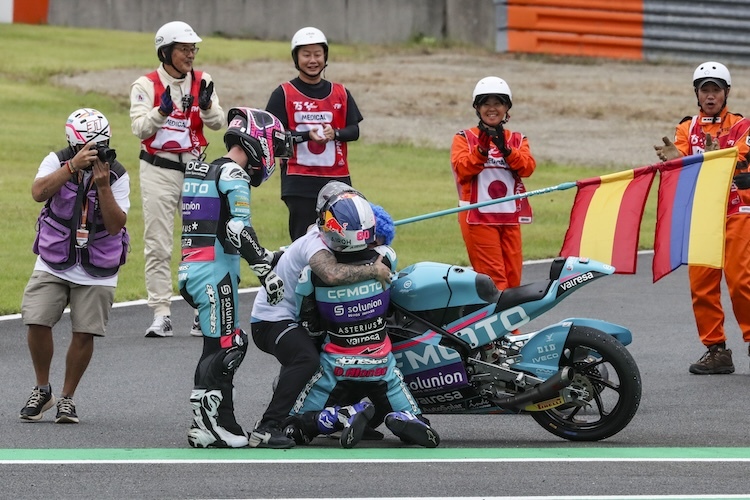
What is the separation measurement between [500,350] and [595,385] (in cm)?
55

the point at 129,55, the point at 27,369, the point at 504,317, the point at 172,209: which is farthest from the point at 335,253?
the point at 129,55

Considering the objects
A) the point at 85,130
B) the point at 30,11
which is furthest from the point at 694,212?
the point at 30,11

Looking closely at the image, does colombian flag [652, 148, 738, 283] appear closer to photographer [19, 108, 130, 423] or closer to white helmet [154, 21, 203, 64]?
photographer [19, 108, 130, 423]

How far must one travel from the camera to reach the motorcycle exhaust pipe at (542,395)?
319 inches

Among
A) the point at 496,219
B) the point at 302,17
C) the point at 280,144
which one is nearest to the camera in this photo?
the point at 280,144

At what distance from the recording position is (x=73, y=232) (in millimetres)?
8844

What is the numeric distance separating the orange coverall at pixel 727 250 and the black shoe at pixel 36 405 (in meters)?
4.45

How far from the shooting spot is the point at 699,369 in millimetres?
10609

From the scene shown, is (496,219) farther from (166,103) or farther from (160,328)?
(160,328)

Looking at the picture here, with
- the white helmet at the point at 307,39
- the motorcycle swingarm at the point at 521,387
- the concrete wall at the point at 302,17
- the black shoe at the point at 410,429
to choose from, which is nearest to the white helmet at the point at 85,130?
the black shoe at the point at 410,429

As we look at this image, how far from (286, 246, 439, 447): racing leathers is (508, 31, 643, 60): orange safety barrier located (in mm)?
27713

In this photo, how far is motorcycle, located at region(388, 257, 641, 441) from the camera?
8.21 metres

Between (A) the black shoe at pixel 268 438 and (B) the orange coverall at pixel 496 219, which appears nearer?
(A) the black shoe at pixel 268 438

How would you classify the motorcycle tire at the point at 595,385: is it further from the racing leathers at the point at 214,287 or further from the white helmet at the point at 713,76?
the white helmet at the point at 713,76
